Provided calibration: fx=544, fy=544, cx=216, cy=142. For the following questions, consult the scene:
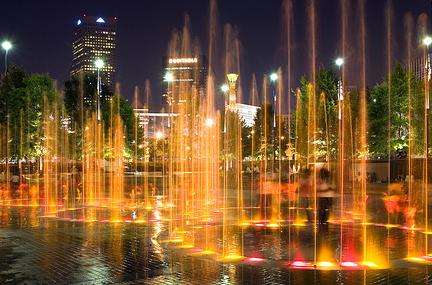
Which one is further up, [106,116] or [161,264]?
[106,116]

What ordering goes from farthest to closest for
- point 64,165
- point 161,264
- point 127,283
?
point 64,165 < point 161,264 < point 127,283

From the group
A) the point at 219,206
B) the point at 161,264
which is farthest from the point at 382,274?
the point at 219,206

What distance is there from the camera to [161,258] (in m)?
10.3

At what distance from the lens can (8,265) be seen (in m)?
9.91

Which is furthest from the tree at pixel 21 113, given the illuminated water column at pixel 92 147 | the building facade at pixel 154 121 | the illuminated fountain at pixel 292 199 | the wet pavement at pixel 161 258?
the wet pavement at pixel 161 258

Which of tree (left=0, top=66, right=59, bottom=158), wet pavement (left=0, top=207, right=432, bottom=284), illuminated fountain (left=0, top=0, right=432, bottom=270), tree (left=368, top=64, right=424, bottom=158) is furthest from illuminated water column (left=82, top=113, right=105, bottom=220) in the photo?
wet pavement (left=0, top=207, right=432, bottom=284)

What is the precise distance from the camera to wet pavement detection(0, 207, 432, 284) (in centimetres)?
850

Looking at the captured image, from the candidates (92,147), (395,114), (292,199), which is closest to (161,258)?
(292,199)

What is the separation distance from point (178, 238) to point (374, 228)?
17.5 feet

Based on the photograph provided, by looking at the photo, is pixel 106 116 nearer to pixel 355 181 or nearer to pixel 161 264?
pixel 355 181

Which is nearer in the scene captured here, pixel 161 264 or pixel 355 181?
pixel 161 264

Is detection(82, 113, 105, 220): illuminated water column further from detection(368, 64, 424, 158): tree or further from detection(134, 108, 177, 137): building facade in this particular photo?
detection(368, 64, 424, 158): tree

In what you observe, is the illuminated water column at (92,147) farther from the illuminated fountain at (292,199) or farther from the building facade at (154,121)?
the building facade at (154,121)

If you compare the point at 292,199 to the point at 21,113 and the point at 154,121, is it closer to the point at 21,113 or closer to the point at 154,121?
the point at 21,113
